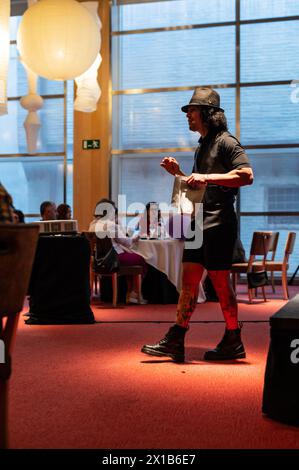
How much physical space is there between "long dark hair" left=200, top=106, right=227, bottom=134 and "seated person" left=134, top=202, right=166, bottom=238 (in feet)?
12.6

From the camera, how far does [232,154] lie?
405 cm

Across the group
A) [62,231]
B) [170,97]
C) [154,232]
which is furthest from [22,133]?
[62,231]

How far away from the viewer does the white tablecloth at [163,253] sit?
301 inches

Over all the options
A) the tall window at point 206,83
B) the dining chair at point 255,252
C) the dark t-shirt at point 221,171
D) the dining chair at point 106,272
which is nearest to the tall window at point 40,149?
the tall window at point 206,83

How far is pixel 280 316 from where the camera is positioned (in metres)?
2.86

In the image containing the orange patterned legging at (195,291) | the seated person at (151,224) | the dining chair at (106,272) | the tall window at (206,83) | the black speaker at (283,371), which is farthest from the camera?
the tall window at (206,83)

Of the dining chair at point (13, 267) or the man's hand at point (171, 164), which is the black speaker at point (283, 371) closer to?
the dining chair at point (13, 267)

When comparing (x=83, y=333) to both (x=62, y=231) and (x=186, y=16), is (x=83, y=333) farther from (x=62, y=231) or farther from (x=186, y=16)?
(x=186, y=16)

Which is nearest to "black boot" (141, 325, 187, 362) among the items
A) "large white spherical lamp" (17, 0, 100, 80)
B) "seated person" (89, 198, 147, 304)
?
"large white spherical lamp" (17, 0, 100, 80)

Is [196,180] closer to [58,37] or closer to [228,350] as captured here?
[228,350]

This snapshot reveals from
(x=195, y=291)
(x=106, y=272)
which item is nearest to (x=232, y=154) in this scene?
(x=195, y=291)

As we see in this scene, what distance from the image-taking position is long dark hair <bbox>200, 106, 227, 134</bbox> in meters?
4.19

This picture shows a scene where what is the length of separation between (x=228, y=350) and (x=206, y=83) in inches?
307

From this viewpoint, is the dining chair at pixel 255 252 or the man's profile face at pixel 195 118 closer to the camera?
the man's profile face at pixel 195 118
